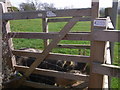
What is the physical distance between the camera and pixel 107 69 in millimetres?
1967

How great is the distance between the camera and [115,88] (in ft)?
11.5

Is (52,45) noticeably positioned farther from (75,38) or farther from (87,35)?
(87,35)

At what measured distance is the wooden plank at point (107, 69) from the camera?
1.90m

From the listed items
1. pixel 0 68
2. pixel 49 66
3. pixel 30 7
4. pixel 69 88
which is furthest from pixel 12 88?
pixel 30 7

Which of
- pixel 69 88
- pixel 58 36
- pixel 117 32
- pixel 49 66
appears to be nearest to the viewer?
pixel 117 32

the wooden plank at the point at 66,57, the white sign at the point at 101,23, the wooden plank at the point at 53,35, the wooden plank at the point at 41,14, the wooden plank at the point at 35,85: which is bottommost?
the wooden plank at the point at 35,85

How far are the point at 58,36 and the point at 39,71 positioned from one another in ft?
2.85

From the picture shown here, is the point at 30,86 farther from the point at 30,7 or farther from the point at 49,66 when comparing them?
the point at 30,7

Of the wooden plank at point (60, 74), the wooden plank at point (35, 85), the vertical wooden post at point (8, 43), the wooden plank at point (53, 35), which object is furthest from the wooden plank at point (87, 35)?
the wooden plank at point (35, 85)

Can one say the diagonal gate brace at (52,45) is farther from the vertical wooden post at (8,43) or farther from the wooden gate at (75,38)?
the vertical wooden post at (8,43)

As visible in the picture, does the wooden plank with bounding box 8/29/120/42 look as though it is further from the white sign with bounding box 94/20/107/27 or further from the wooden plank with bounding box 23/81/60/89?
the wooden plank with bounding box 23/81/60/89

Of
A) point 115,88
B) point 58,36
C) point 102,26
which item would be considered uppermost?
point 102,26

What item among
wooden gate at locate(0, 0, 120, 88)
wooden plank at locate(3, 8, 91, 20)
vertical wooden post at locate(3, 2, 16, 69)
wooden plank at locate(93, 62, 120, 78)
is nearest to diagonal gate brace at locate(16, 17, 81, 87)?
wooden gate at locate(0, 0, 120, 88)

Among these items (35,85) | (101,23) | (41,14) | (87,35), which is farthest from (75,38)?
(35,85)
